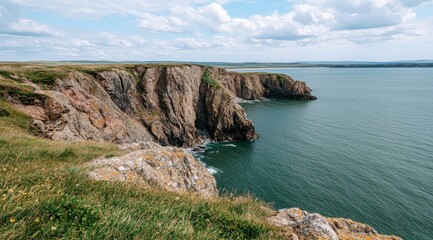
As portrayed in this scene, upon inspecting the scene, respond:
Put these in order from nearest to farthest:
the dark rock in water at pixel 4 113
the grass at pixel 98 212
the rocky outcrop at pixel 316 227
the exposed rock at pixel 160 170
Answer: the grass at pixel 98 212
the rocky outcrop at pixel 316 227
the exposed rock at pixel 160 170
the dark rock in water at pixel 4 113

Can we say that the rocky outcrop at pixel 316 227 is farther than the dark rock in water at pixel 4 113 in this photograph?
No

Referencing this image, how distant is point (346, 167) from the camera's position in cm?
4369

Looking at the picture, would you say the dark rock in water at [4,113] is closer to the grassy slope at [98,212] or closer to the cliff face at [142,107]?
the cliff face at [142,107]

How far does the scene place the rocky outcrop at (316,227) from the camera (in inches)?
305

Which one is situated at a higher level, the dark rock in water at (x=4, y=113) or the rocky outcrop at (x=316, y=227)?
the dark rock in water at (x=4, y=113)

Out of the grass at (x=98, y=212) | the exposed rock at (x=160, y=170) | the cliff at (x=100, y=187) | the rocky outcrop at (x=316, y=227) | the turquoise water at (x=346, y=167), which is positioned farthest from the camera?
the turquoise water at (x=346, y=167)

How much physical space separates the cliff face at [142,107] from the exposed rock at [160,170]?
16.6 meters

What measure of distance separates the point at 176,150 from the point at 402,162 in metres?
44.9

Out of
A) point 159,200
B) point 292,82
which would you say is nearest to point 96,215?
point 159,200

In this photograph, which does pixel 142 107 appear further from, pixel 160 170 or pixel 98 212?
pixel 98 212

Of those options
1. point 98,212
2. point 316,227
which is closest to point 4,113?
point 98,212

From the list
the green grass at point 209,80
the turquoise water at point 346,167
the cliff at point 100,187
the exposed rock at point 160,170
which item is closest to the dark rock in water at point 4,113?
the cliff at point 100,187

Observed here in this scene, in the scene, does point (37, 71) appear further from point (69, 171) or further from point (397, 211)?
point (397, 211)

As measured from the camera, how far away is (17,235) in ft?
11.7
